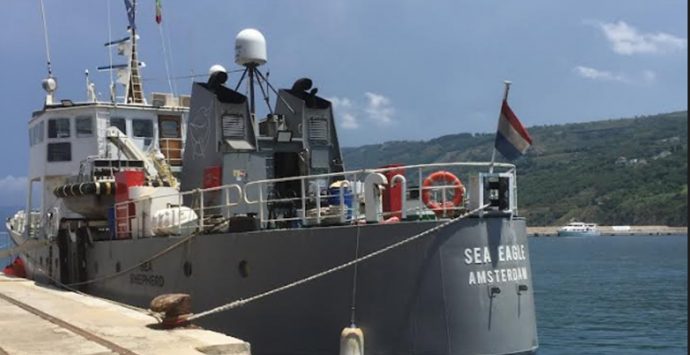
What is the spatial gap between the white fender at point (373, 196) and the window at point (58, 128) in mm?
12493

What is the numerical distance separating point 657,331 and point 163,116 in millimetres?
16287

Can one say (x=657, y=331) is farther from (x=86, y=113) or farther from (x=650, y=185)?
(x=650, y=185)

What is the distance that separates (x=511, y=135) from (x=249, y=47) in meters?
7.31

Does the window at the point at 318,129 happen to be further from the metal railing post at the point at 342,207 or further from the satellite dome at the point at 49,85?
the satellite dome at the point at 49,85

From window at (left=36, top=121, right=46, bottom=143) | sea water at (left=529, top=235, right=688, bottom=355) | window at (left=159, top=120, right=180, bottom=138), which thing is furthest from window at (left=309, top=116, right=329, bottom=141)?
window at (left=36, top=121, right=46, bottom=143)

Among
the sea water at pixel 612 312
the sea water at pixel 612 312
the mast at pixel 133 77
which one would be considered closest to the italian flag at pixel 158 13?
the mast at pixel 133 77

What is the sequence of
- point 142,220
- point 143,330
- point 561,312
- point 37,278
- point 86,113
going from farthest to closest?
point 561,312 → point 37,278 → point 86,113 → point 142,220 → point 143,330

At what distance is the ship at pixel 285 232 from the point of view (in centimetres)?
1272

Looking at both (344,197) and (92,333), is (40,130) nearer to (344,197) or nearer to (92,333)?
(92,333)

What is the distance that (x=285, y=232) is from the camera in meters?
13.9

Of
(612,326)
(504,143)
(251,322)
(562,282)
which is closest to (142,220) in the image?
(251,322)

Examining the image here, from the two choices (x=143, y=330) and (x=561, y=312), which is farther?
(x=561, y=312)

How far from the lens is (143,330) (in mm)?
12711

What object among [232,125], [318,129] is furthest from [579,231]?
[232,125]
